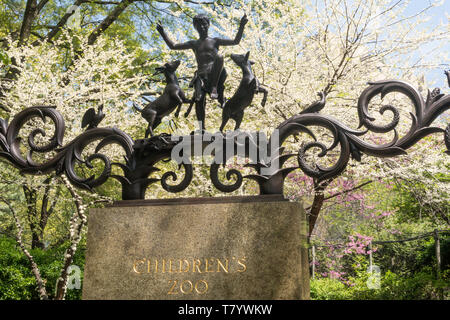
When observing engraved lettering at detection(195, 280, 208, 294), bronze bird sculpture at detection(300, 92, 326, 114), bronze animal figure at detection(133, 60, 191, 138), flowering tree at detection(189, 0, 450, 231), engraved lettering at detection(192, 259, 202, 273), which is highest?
flowering tree at detection(189, 0, 450, 231)

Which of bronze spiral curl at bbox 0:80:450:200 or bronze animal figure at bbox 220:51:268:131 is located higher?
bronze animal figure at bbox 220:51:268:131

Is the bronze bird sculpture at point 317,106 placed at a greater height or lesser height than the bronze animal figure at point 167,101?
lesser

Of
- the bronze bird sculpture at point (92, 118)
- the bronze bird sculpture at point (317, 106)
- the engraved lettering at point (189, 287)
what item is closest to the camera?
the engraved lettering at point (189, 287)

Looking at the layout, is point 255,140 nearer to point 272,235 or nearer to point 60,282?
point 272,235

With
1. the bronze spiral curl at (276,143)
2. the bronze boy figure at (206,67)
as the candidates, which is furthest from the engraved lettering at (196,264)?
the bronze boy figure at (206,67)

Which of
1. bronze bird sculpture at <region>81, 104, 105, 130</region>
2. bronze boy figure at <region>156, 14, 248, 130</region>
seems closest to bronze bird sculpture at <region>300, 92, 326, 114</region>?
bronze boy figure at <region>156, 14, 248, 130</region>

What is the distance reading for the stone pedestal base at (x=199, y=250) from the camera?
10.9ft

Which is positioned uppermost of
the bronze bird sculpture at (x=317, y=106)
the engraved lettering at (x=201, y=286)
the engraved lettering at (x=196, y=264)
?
the bronze bird sculpture at (x=317, y=106)

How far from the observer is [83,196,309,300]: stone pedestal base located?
3.33 metres

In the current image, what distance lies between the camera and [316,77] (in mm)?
8500

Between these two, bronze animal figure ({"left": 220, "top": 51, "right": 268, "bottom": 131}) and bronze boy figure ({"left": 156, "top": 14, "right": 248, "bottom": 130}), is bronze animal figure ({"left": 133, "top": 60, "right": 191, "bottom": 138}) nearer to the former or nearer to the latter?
bronze boy figure ({"left": 156, "top": 14, "right": 248, "bottom": 130})

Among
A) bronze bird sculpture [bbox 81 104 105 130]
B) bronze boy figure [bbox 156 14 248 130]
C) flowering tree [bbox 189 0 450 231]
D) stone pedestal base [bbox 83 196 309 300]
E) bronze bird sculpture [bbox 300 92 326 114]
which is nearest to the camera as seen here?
stone pedestal base [bbox 83 196 309 300]

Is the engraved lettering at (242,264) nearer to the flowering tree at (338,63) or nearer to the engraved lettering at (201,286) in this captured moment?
the engraved lettering at (201,286)
